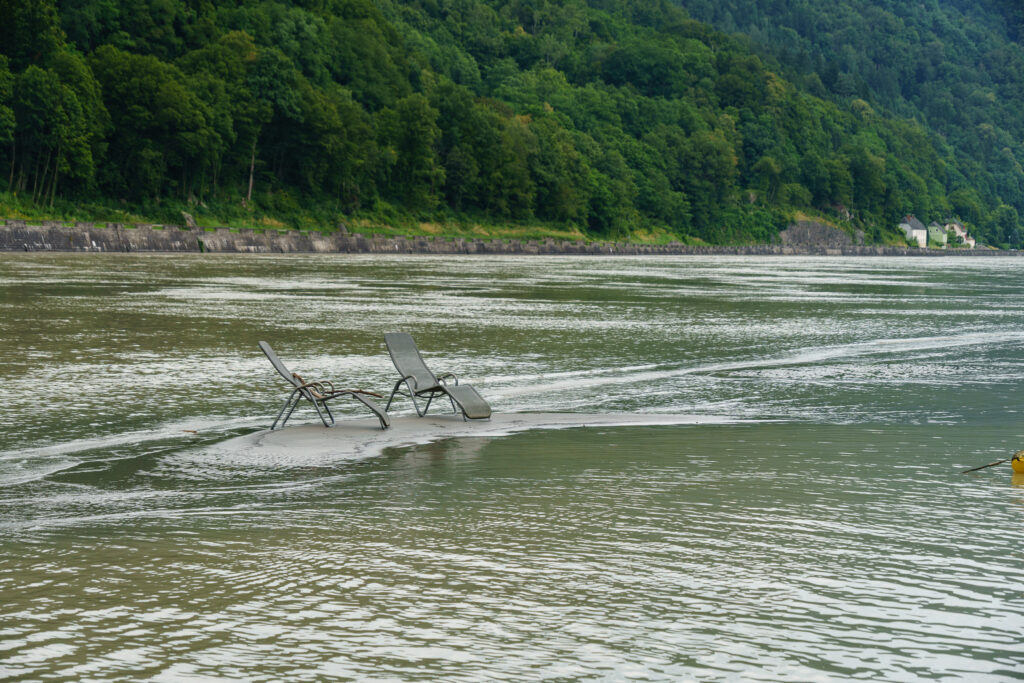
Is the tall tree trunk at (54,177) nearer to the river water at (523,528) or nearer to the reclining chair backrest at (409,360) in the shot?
the river water at (523,528)

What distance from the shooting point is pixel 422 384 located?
14.5 meters

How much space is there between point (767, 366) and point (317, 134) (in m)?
108

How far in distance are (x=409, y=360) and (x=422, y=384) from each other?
1.14ft

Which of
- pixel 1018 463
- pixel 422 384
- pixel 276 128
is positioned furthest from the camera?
pixel 276 128

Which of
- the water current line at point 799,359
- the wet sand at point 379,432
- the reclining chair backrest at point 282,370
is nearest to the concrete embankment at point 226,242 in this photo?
the water current line at point 799,359

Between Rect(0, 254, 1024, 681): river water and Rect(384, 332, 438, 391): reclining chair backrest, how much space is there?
3.23 feet

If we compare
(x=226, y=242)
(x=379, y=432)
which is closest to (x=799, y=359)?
(x=379, y=432)

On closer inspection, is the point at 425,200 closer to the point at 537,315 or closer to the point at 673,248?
the point at 673,248

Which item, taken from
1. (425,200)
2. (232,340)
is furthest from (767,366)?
(425,200)

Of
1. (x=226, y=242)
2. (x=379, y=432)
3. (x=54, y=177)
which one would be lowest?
(x=379, y=432)

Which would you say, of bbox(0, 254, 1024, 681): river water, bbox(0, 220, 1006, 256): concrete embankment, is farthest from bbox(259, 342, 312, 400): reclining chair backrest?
bbox(0, 220, 1006, 256): concrete embankment

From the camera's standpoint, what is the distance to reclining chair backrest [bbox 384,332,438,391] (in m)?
14.3

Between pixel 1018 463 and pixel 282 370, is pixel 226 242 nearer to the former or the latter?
pixel 282 370

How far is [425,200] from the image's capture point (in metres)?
134
